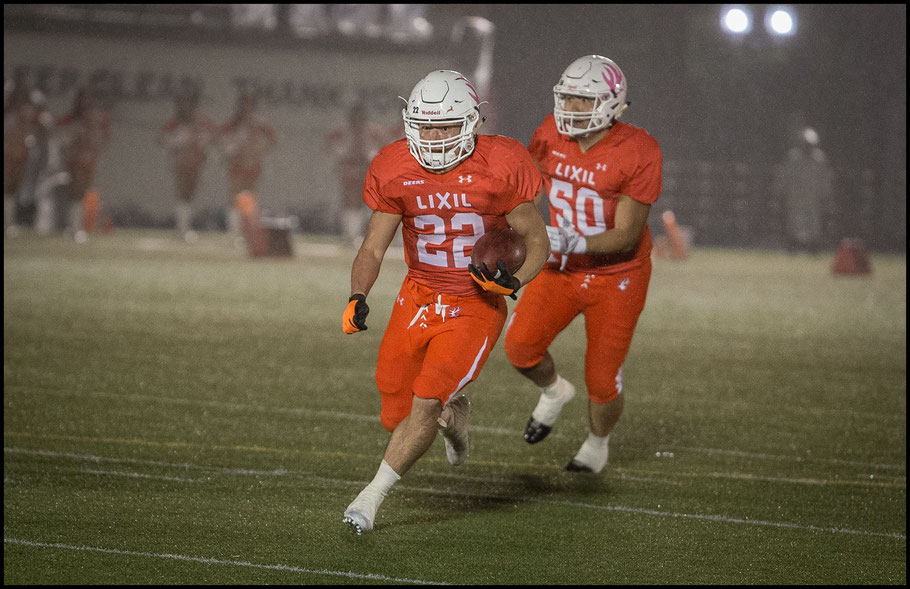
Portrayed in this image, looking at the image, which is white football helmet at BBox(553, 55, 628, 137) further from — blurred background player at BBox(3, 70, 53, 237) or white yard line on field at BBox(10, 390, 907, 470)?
blurred background player at BBox(3, 70, 53, 237)

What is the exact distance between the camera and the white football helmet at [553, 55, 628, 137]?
5480 mm

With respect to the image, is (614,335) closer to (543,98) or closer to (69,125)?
(69,125)

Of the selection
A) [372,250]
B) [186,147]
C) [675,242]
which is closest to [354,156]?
[186,147]

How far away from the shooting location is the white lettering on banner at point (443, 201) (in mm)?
4742

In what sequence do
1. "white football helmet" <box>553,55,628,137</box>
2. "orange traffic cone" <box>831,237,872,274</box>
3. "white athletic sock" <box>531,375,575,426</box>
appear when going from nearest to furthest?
"white football helmet" <box>553,55,628,137</box> < "white athletic sock" <box>531,375,575,426</box> < "orange traffic cone" <box>831,237,872,274</box>

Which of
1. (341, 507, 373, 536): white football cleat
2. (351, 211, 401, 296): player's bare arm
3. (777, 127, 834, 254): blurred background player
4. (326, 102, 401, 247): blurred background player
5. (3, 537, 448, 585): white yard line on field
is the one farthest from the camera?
(777, 127, 834, 254): blurred background player

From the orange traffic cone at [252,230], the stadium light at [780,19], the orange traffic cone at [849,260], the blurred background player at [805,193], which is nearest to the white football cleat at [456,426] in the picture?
the orange traffic cone at [252,230]

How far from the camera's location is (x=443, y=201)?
15.6 ft

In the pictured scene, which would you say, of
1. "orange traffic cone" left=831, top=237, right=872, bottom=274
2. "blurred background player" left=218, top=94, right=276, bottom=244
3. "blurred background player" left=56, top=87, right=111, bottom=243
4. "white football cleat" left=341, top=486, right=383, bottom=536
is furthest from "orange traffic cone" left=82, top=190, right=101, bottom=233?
"white football cleat" left=341, top=486, right=383, bottom=536

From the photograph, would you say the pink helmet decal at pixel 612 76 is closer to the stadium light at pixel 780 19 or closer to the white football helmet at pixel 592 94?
the white football helmet at pixel 592 94

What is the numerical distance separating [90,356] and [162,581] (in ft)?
15.1

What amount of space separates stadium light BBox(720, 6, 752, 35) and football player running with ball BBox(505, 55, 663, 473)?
61.7ft

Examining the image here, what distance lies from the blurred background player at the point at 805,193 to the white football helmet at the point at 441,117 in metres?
18.4

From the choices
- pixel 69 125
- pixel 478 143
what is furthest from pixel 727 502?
pixel 69 125
